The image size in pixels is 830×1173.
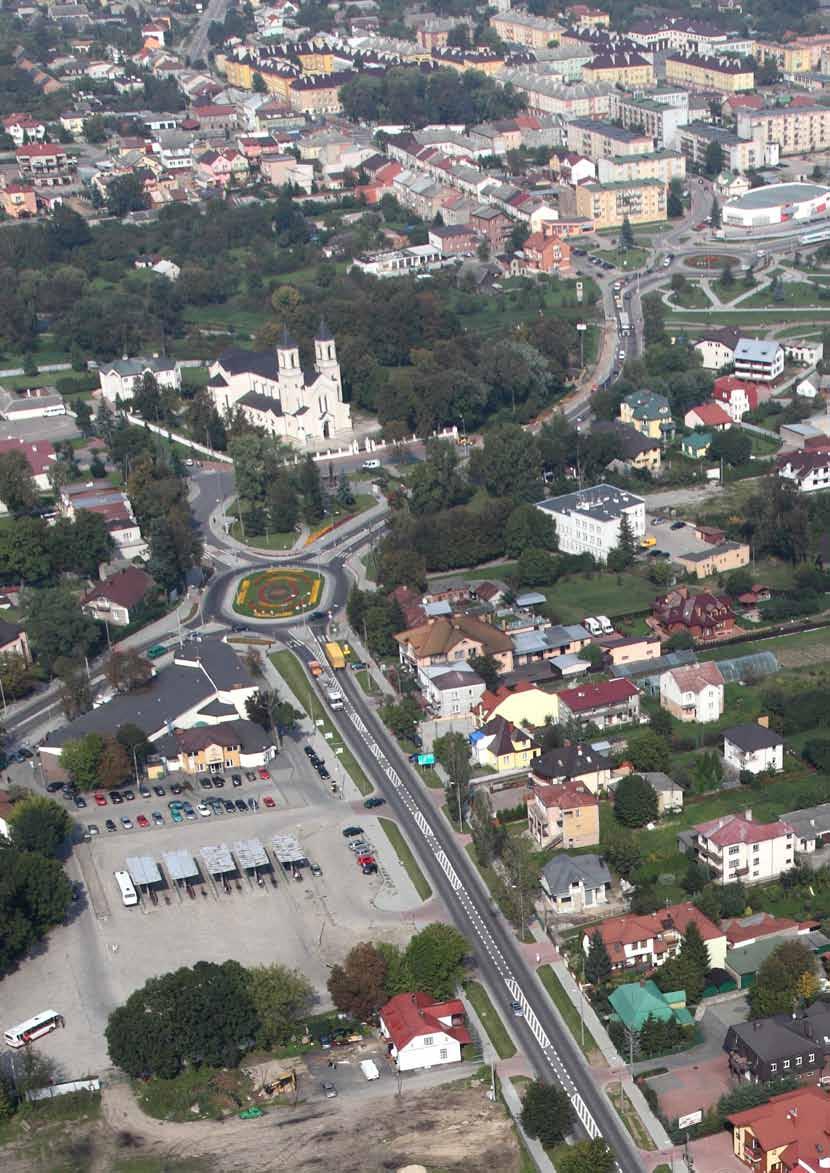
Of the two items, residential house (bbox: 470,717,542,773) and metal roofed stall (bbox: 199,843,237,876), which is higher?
metal roofed stall (bbox: 199,843,237,876)

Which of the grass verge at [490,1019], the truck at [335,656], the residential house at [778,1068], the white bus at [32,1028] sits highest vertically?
the residential house at [778,1068]

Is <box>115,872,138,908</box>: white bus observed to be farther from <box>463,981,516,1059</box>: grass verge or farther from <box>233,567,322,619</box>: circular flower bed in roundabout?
<box>233,567,322,619</box>: circular flower bed in roundabout

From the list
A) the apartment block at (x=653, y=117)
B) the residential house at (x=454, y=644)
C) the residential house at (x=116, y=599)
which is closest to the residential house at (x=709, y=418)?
the residential house at (x=454, y=644)

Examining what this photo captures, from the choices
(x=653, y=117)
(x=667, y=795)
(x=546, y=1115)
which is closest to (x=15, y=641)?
(x=667, y=795)

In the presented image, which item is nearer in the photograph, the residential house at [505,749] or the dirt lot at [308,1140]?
the dirt lot at [308,1140]

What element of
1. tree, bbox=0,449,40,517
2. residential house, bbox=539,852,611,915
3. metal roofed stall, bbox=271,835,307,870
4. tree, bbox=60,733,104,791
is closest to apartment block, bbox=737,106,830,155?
tree, bbox=0,449,40,517

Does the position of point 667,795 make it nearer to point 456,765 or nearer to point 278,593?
point 456,765

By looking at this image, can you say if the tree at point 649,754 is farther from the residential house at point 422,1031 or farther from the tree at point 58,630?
the tree at point 58,630
